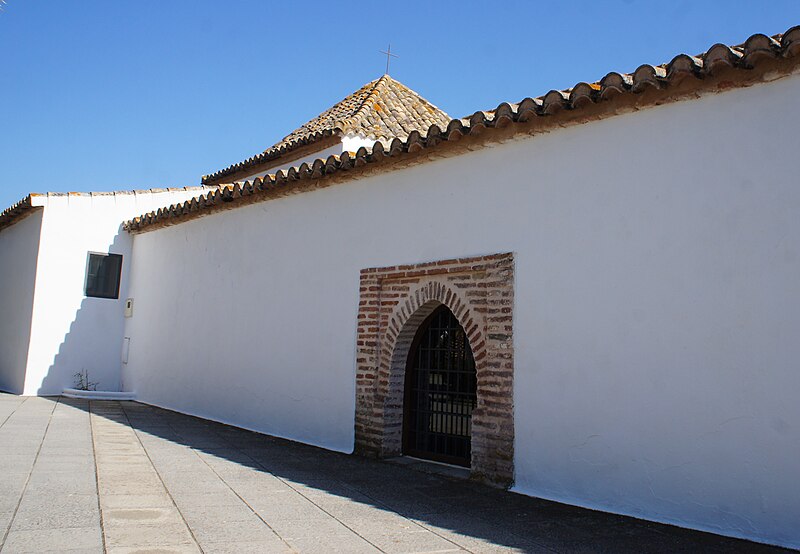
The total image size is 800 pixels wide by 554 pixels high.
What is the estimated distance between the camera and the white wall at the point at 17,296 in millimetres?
12188

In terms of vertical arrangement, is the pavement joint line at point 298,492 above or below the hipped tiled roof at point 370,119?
below

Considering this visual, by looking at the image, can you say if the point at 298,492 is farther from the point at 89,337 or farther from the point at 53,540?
the point at 89,337

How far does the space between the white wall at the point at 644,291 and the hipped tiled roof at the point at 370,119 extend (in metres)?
4.00

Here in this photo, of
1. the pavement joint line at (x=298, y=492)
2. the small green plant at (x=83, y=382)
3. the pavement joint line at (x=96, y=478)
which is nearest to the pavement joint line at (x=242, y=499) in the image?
the pavement joint line at (x=298, y=492)

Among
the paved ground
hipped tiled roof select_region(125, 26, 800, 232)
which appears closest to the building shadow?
the paved ground

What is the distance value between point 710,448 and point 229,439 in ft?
17.7

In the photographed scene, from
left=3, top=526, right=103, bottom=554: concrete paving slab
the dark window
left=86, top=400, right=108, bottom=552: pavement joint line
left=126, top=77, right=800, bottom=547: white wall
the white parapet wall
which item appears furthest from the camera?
the dark window

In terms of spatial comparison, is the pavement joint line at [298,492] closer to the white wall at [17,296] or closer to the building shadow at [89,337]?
the building shadow at [89,337]

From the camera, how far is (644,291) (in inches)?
197

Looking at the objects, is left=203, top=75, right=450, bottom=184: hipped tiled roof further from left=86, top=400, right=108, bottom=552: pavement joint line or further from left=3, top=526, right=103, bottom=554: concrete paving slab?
left=3, top=526, right=103, bottom=554: concrete paving slab

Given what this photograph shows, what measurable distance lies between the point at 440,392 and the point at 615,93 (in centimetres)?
333

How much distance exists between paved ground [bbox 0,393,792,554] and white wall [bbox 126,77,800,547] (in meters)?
0.36

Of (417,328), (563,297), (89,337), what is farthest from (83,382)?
(563,297)

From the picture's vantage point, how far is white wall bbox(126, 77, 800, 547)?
14.4ft
